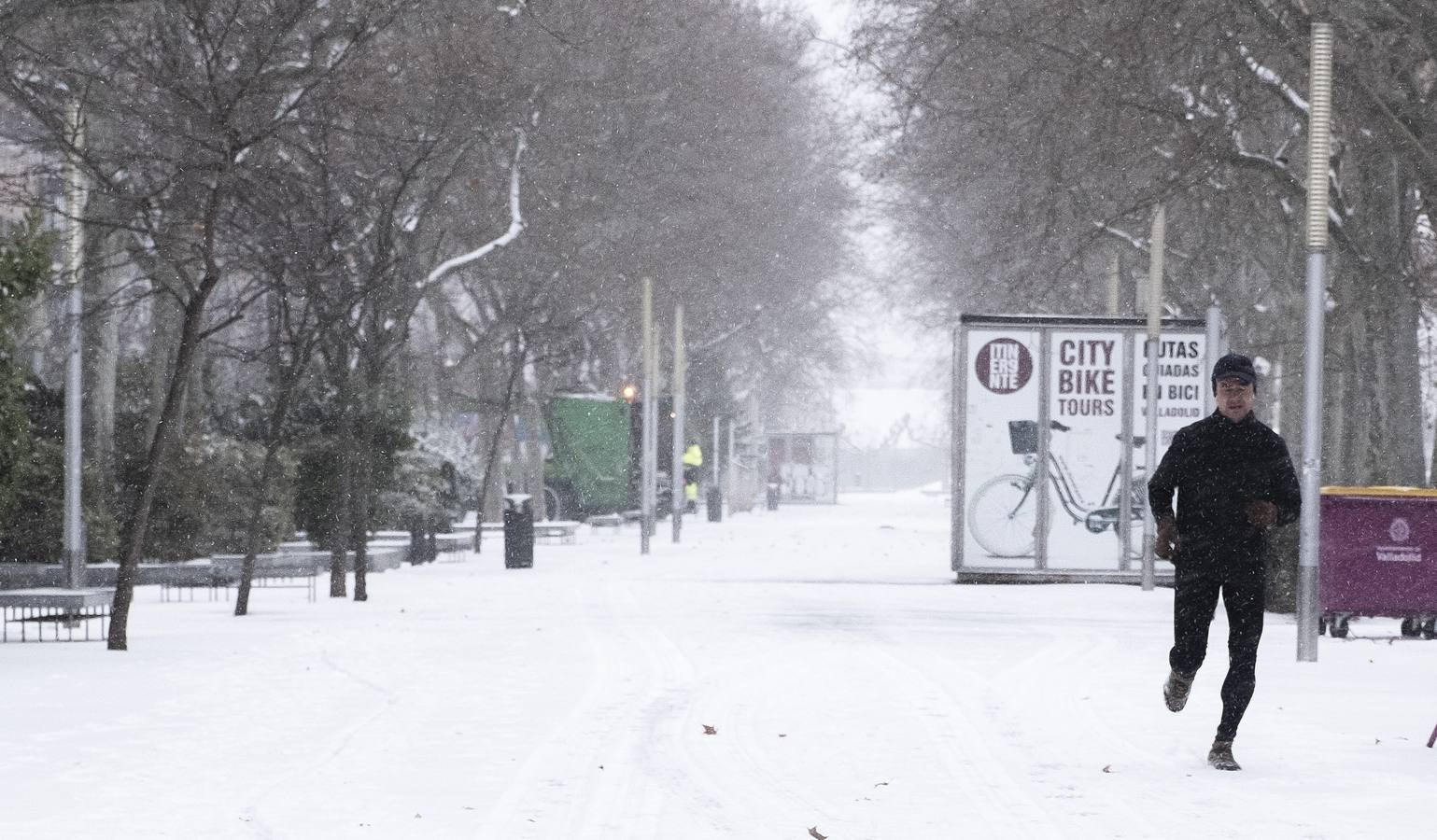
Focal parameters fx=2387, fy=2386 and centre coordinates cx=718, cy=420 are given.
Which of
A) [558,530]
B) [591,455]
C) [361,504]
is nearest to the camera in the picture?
[361,504]

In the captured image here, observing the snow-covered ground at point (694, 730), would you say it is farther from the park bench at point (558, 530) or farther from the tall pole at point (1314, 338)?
the park bench at point (558, 530)

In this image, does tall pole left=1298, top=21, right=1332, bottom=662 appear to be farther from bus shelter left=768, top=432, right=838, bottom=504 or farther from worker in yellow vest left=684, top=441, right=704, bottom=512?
bus shelter left=768, top=432, right=838, bottom=504

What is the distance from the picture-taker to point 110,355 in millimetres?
29906

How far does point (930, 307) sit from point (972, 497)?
53941 millimetres

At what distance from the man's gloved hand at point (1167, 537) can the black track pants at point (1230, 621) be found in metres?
0.16

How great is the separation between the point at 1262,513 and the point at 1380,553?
27.1 ft

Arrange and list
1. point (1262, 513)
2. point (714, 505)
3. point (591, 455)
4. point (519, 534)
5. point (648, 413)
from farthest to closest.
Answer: point (714, 505) → point (591, 455) → point (648, 413) → point (519, 534) → point (1262, 513)

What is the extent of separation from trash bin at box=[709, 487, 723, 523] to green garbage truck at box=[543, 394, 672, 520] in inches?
121

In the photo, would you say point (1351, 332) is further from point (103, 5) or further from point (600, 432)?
point (600, 432)

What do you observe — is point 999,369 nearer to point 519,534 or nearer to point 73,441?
point 519,534

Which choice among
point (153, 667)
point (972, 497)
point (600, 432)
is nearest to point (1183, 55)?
point (972, 497)

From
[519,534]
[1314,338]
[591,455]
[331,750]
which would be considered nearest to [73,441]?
[519,534]

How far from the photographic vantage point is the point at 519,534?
3178 cm

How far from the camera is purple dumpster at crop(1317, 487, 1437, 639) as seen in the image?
58.9ft
